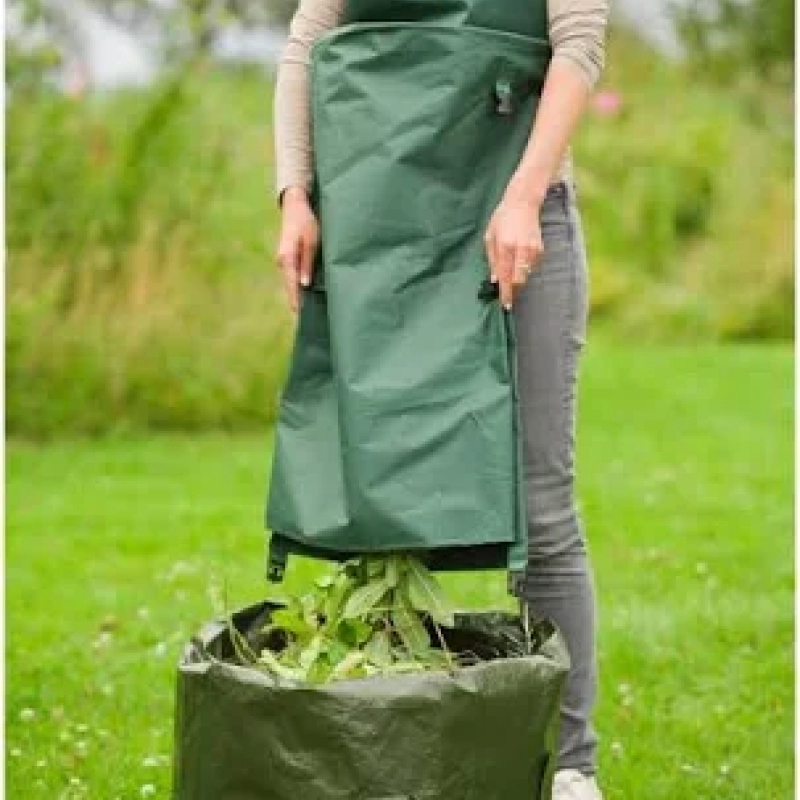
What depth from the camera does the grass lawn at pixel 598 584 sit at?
399cm

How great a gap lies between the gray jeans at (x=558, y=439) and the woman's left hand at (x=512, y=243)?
183 millimetres

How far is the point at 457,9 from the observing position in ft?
9.68

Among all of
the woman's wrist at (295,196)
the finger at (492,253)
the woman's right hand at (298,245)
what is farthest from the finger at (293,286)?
the finger at (492,253)

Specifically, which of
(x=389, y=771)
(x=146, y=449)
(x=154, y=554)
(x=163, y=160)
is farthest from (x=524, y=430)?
(x=163, y=160)

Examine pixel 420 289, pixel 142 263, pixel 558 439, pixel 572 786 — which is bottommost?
pixel 572 786

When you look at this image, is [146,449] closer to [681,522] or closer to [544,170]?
[681,522]

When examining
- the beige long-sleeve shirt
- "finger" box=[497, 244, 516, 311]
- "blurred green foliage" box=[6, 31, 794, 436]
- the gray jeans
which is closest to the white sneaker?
the gray jeans

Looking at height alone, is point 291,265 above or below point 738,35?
below

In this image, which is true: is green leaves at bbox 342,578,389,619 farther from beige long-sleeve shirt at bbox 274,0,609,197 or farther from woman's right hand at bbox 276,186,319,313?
beige long-sleeve shirt at bbox 274,0,609,197

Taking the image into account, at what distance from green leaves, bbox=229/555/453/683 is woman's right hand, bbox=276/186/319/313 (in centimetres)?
45

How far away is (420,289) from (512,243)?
0.16m

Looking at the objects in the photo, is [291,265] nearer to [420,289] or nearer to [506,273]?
[420,289]

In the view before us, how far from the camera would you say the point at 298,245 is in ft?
10.2

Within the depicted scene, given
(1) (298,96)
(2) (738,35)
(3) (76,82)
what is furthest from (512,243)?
(2) (738,35)
